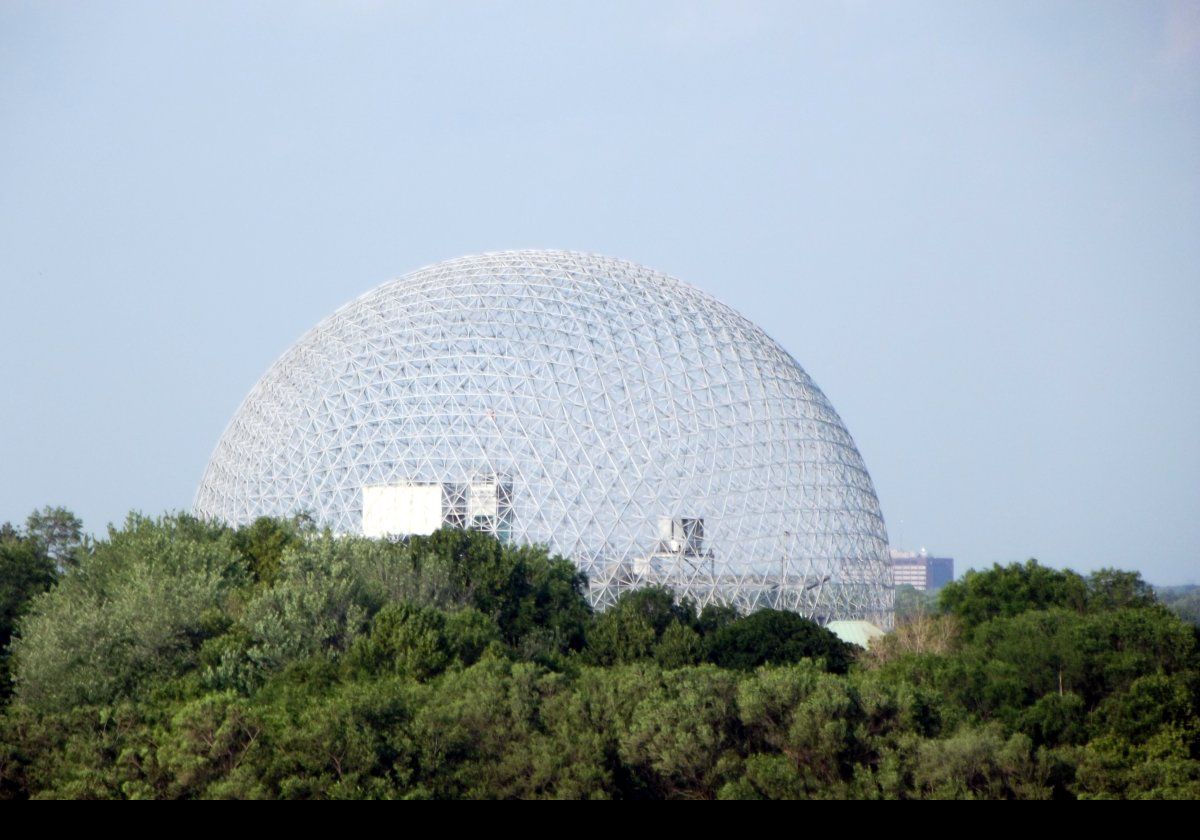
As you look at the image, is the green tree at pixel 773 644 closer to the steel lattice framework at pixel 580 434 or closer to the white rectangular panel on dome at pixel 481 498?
the steel lattice framework at pixel 580 434

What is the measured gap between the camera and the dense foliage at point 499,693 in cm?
2125

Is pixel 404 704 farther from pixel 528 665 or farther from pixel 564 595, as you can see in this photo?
pixel 564 595

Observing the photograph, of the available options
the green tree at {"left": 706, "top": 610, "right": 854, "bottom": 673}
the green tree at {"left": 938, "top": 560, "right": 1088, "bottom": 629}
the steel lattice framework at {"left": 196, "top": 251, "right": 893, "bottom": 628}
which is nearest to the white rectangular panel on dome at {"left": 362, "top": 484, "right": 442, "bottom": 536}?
the steel lattice framework at {"left": 196, "top": 251, "right": 893, "bottom": 628}

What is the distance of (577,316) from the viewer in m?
45.2

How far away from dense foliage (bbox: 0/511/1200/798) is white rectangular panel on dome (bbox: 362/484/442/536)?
4.90 meters

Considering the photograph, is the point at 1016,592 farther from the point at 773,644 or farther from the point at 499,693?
the point at 499,693

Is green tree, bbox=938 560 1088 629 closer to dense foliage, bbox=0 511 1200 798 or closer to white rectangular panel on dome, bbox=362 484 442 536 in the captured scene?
dense foliage, bbox=0 511 1200 798

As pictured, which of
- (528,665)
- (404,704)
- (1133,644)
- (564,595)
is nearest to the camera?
(404,704)

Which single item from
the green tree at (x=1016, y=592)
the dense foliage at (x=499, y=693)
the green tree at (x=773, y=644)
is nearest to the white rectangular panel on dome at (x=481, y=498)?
the dense foliage at (x=499, y=693)

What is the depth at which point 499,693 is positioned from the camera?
23.6 metres

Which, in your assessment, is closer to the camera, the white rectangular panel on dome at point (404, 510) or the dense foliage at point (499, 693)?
the dense foliage at point (499, 693)

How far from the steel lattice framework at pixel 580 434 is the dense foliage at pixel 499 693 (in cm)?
552
